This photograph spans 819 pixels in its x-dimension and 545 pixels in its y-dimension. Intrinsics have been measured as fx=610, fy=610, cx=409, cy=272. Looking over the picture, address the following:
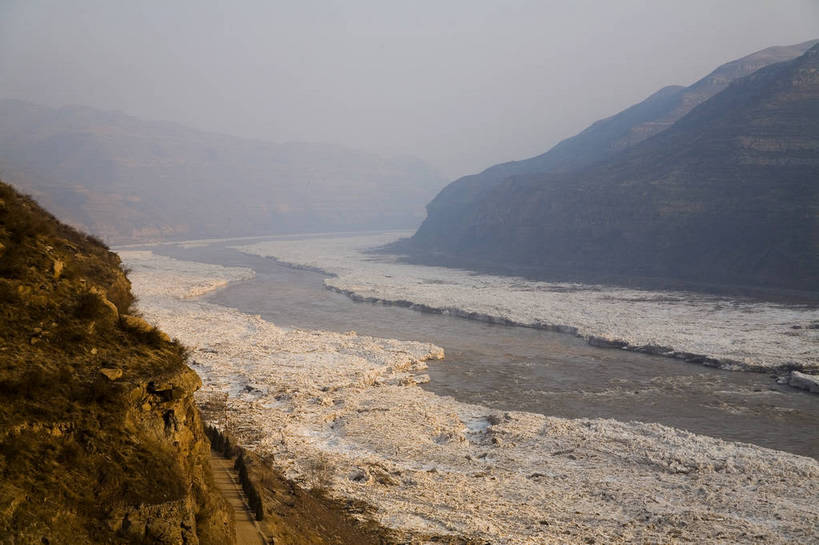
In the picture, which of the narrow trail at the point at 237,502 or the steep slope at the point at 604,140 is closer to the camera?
the narrow trail at the point at 237,502

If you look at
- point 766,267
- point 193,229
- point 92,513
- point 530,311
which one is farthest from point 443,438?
point 193,229

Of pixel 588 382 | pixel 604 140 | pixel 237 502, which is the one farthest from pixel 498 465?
pixel 604 140

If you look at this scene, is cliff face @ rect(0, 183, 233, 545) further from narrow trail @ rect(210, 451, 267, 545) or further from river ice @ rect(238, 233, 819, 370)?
river ice @ rect(238, 233, 819, 370)

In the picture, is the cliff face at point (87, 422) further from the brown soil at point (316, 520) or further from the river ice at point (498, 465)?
the river ice at point (498, 465)

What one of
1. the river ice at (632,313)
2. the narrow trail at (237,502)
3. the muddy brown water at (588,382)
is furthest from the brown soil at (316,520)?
the river ice at (632,313)

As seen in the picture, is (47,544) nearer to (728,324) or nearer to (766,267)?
(728,324)

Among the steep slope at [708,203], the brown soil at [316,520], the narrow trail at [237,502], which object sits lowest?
the brown soil at [316,520]
